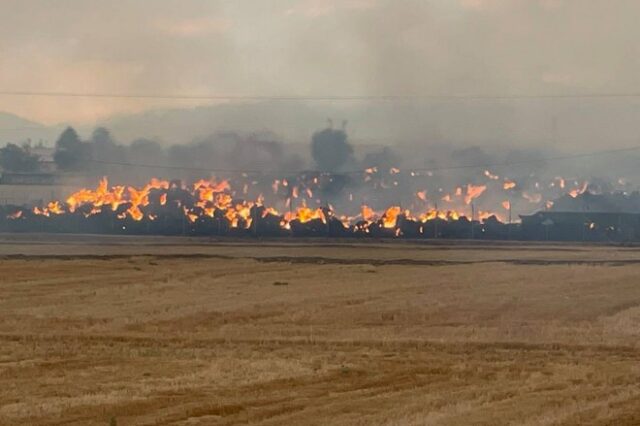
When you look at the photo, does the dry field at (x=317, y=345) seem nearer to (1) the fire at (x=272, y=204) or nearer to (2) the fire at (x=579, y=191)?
(1) the fire at (x=272, y=204)

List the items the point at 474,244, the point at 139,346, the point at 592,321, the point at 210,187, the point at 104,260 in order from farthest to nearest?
1. the point at 210,187
2. the point at 474,244
3. the point at 104,260
4. the point at 592,321
5. the point at 139,346

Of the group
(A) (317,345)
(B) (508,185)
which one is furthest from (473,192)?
(A) (317,345)

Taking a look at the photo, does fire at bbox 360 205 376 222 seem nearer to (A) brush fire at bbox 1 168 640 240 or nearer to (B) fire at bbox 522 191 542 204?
(A) brush fire at bbox 1 168 640 240

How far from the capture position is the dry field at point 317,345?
69.9 feet

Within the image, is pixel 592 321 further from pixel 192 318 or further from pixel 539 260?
pixel 539 260

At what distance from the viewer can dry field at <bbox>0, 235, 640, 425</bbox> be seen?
21.3 m

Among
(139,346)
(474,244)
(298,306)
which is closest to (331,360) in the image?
(139,346)

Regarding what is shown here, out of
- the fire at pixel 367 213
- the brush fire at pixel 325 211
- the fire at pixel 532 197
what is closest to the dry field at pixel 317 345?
the brush fire at pixel 325 211

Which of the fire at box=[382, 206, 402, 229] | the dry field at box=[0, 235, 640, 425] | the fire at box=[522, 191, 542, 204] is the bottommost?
the dry field at box=[0, 235, 640, 425]

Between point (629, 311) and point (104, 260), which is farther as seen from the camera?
point (104, 260)

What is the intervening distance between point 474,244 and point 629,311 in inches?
2642

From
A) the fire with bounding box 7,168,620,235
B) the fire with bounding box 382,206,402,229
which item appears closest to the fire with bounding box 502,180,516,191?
the fire with bounding box 7,168,620,235

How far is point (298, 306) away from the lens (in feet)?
143

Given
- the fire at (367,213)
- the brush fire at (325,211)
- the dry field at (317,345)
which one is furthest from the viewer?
the fire at (367,213)
